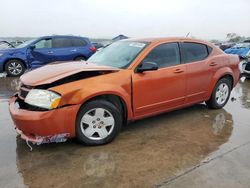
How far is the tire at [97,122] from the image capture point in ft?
13.1

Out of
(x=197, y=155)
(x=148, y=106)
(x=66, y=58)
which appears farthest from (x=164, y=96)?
(x=66, y=58)

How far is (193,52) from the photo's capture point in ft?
18.1

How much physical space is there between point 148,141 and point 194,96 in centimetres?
161

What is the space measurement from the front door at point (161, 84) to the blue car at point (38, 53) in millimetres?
7463

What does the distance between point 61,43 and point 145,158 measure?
9.21 meters

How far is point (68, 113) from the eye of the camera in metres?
3.83

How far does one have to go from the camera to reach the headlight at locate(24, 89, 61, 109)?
3.74 m

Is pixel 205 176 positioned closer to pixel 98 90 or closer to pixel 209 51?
pixel 98 90

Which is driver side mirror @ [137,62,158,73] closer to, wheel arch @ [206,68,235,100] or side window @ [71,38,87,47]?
wheel arch @ [206,68,235,100]

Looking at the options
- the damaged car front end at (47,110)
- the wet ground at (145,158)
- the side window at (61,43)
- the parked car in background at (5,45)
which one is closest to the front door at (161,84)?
the wet ground at (145,158)

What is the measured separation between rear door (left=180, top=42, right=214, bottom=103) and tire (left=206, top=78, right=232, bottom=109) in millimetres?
362

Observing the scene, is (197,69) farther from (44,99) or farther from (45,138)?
(45,138)

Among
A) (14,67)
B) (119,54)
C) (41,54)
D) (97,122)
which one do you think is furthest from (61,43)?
(97,122)

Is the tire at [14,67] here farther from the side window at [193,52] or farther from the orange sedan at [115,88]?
the side window at [193,52]
